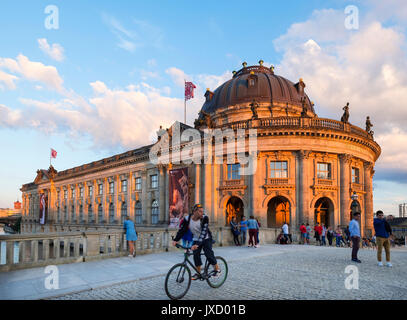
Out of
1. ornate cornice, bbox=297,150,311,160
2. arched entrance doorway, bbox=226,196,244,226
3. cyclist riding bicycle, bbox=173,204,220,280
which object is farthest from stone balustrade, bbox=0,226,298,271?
arched entrance doorway, bbox=226,196,244,226

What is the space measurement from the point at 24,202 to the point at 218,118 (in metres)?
A: 74.2

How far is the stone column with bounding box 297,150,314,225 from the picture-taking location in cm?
2930

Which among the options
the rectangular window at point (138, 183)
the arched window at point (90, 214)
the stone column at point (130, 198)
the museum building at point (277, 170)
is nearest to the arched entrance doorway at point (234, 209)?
the museum building at point (277, 170)

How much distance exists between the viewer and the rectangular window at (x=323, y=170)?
101 feet

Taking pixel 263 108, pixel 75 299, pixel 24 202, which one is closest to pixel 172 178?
pixel 263 108

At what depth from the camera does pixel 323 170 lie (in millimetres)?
31047

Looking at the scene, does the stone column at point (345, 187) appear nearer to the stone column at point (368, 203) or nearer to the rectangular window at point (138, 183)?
the stone column at point (368, 203)

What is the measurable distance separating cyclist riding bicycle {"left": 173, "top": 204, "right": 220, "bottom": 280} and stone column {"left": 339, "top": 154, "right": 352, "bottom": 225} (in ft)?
83.1

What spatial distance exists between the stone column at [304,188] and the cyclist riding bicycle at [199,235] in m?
→ 22.6

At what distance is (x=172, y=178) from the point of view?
122 ft

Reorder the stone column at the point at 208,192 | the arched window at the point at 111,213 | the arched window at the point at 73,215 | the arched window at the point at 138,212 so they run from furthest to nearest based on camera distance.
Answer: the arched window at the point at 73,215, the arched window at the point at 111,213, the arched window at the point at 138,212, the stone column at the point at 208,192

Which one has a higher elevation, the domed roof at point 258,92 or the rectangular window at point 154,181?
the domed roof at point 258,92

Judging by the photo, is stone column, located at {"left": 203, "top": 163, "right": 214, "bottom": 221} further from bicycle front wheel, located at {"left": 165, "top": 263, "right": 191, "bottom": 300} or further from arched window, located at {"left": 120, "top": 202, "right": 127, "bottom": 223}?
bicycle front wheel, located at {"left": 165, "top": 263, "right": 191, "bottom": 300}
